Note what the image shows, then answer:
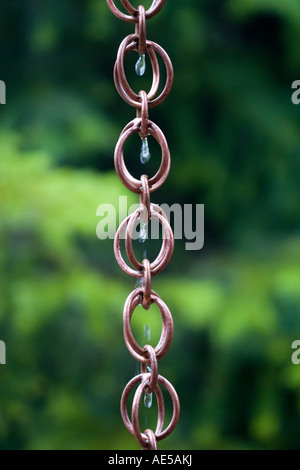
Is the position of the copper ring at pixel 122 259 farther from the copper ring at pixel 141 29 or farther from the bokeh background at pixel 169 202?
the bokeh background at pixel 169 202

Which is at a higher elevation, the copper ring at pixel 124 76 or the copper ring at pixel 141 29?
the copper ring at pixel 141 29

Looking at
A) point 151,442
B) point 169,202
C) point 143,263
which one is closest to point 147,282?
point 143,263

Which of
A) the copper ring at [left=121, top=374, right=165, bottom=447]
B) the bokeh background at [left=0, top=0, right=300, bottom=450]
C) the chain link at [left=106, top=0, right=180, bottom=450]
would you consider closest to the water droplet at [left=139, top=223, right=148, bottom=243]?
the chain link at [left=106, top=0, right=180, bottom=450]

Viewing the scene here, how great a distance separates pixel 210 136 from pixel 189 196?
0.69 ft

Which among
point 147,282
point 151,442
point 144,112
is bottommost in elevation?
point 151,442

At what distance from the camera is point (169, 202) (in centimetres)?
224

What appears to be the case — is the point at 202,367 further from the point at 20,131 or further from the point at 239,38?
the point at 239,38

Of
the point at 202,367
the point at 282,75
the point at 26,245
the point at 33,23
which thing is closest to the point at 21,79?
the point at 33,23

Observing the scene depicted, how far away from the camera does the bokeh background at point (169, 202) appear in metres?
1.63

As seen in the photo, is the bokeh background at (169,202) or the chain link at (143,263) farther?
the bokeh background at (169,202)

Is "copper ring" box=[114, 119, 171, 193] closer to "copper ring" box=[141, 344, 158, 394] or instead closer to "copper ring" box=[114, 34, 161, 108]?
"copper ring" box=[114, 34, 161, 108]

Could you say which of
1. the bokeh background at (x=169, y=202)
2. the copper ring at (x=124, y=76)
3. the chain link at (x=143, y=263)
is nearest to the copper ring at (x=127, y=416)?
the chain link at (x=143, y=263)

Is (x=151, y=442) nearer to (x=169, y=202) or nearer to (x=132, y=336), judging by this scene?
(x=132, y=336)

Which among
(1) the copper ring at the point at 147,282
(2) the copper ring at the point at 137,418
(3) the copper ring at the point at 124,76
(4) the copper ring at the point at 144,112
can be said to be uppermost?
(3) the copper ring at the point at 124,76
